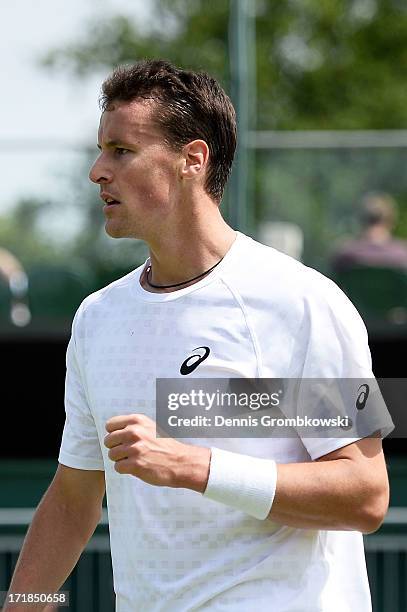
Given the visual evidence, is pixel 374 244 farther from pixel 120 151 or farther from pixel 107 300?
pixel 120 151

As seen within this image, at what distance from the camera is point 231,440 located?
287cm

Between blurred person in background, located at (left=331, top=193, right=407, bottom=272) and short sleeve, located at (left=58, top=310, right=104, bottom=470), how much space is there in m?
5.68

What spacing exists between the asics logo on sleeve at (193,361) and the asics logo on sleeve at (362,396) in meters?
0.33

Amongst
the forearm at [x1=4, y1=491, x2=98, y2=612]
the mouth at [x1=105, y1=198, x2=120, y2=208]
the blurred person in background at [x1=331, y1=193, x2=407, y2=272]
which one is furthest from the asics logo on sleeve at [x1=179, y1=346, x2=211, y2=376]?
the blurred person in background at [x1=331, y1=193, x2=407, y2=272]

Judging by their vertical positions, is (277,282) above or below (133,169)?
below

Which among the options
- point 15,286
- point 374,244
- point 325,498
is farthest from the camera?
point 374,244

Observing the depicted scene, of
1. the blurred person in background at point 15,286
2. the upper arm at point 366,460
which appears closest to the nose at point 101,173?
the upper arm at point 366,460

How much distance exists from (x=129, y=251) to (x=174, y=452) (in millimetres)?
8313

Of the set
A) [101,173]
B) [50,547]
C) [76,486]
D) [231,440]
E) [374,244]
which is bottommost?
[50,547]

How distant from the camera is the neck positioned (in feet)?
9.96

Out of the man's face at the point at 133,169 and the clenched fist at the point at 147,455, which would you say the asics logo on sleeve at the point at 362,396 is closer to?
the clenched fist at the point at 147,455

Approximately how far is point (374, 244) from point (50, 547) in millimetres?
6352

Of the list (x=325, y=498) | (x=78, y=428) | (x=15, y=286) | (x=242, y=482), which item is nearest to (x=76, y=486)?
(x=78, y=428)

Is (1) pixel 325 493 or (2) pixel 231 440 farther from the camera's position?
(2) pixel 231 440
